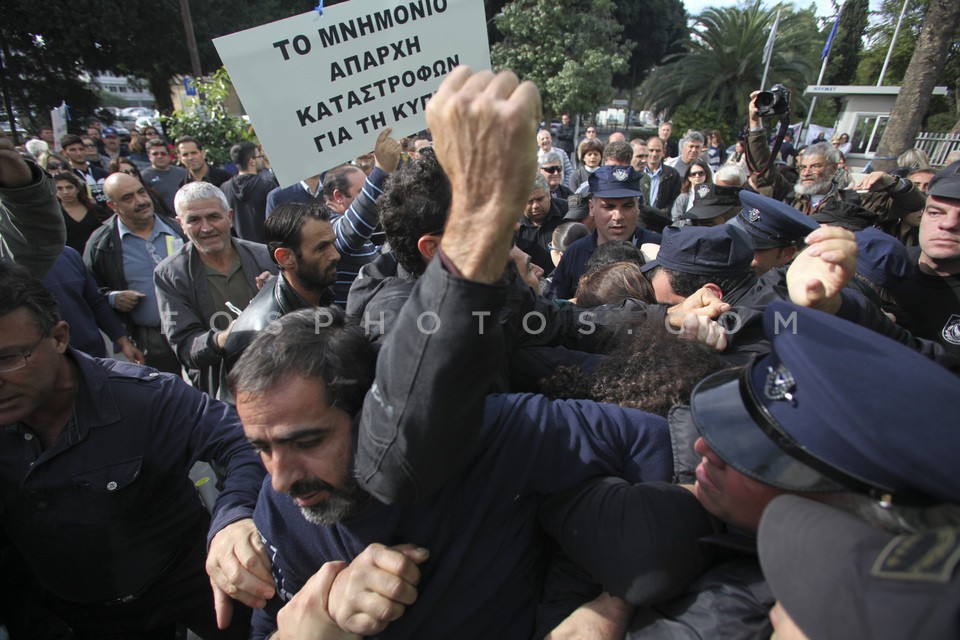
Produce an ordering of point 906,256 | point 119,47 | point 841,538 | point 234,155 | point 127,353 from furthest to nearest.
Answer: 1. point 119,47
2. point 234,155
3. point 127,353
4. point 906,256
5. point 841,538

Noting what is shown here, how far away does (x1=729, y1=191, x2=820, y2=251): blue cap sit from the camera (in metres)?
2.64

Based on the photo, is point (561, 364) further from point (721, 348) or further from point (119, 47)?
point (119, 47)

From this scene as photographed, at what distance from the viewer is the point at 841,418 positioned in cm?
81

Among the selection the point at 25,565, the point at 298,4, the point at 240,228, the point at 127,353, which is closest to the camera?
the point at 25,565

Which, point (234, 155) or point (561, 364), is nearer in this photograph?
point (561, 364)

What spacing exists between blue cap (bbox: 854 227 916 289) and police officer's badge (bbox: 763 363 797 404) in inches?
89.1

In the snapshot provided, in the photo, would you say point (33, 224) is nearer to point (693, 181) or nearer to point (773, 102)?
point (773, 102)

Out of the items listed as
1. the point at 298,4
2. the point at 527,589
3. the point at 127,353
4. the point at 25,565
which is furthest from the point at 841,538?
the point at 298,4

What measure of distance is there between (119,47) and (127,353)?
27345 mm

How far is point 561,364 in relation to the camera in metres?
1.82

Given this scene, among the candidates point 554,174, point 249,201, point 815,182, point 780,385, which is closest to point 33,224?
point 780,385

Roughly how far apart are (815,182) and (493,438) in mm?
5144

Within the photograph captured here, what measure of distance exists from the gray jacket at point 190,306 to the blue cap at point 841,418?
263 cm

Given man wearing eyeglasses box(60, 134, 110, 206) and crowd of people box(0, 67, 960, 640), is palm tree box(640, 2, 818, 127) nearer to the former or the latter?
man wearing eyeglasses box(60, 134, 110, 206)
